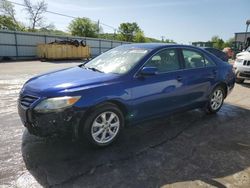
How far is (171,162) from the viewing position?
348cm

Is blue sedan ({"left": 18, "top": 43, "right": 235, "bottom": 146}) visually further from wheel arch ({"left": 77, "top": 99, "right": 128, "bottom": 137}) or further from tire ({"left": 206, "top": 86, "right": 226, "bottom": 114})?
tire ({"left": 206, "top": 86, "right": 226, "bottom": 114})

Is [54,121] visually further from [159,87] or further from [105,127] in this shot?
[159,87]

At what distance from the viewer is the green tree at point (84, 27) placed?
62812mm

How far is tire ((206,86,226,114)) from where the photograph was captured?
5656 mm

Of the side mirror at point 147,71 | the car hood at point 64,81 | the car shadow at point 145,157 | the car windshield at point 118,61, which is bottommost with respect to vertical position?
the car shadow at point 145,157

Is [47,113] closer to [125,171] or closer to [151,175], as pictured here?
[125,171]

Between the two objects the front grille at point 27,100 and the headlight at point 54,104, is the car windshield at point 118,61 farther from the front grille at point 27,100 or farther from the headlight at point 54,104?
the front grille at point 27,100

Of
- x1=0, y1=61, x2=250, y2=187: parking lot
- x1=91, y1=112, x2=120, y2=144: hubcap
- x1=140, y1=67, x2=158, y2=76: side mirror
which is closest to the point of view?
x1=0, y1=61, x2=250, y2=187: parking lot

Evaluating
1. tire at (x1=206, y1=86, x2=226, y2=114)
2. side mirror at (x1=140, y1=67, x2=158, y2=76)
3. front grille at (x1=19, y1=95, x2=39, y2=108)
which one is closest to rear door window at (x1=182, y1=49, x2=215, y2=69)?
tire at (x1=206, y1=86, x2=226, y2=114)

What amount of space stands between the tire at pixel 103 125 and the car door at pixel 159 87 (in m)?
0.35

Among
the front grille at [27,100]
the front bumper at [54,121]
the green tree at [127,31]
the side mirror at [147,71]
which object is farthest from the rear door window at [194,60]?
the green tree at [127,31]

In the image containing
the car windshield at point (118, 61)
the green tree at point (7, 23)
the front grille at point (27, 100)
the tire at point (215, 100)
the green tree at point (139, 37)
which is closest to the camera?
the front grille at point (27, 100)

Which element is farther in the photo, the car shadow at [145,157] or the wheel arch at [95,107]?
the wheel arch at [95,107]

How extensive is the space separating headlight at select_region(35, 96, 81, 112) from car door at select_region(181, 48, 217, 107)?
2.41 meters
